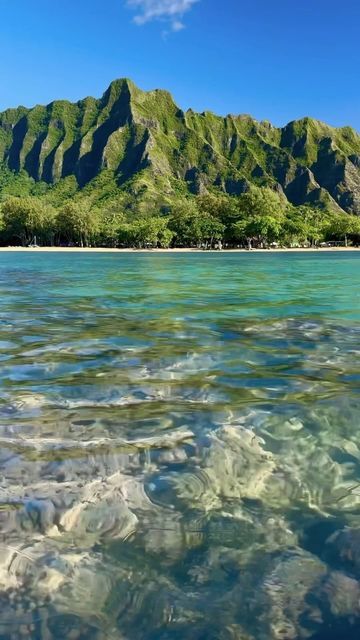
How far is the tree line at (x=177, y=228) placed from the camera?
162750mm

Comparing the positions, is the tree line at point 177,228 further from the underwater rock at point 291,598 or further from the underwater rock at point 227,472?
the underwater rock at point 291,598

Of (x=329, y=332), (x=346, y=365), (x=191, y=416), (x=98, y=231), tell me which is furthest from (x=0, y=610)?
(x=98, y=231)

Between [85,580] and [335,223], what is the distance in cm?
19606

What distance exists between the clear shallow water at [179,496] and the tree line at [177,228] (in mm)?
151068

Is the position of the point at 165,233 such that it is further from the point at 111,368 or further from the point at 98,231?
the point at 111,368

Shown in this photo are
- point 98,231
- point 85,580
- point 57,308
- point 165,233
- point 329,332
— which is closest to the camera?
point 85,580

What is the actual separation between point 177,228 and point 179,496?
6577 inches

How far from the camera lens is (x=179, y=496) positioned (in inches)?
208

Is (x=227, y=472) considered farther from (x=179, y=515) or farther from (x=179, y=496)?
(x=179, y=515)

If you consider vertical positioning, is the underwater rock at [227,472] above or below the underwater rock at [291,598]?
above

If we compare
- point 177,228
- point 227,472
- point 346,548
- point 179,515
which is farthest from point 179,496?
point 177,228

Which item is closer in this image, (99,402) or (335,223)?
(99,402)

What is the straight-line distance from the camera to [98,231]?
175m

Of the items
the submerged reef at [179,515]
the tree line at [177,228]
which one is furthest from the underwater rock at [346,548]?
the tree line at [177,228]
